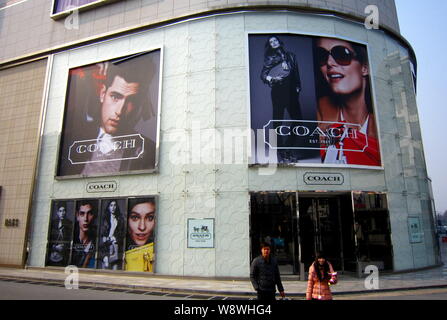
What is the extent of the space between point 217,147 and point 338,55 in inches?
307

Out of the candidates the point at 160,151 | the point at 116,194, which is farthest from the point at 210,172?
the point at 116,194

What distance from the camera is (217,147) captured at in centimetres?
1420

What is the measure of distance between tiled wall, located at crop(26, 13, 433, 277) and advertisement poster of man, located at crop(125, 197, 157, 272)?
1.46 feet

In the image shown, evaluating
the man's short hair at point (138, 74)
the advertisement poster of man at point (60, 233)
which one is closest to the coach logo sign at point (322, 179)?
the man's short hair at point (138, 74)

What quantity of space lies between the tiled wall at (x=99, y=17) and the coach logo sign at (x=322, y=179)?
8.82m

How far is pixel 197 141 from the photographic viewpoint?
14.5m

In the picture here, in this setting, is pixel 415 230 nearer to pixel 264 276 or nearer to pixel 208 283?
pixel 208 283

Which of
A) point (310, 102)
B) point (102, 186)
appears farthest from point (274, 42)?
point (102, 186)

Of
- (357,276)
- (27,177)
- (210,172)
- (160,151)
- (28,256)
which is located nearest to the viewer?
(357,276)

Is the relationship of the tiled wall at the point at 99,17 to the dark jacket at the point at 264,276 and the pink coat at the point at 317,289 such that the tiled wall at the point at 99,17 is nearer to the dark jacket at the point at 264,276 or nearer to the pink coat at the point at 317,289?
the dark jacket at the point at 264,276

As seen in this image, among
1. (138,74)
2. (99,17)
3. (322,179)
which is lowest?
(322,179)

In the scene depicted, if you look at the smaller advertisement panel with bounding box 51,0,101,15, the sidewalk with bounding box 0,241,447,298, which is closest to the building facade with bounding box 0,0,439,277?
the sidewalk with bounding box 0,241,447,298
